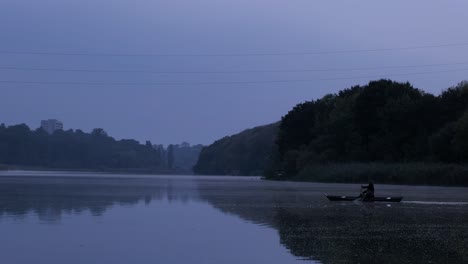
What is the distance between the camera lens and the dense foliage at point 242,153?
528ft

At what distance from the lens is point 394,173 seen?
245 ft

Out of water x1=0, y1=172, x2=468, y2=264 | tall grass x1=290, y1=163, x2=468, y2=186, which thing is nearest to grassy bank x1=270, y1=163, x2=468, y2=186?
tall grass x1=290, y1=163, x2=468, y2=186

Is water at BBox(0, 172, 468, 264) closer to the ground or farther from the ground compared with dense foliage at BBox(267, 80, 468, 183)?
closer to the ground

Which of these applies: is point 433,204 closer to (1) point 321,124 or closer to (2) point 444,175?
(2) point 444,175

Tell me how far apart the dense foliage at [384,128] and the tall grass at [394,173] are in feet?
9.88

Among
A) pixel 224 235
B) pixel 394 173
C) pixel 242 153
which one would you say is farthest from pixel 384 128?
pixel 242 153

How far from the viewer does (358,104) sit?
294 feet

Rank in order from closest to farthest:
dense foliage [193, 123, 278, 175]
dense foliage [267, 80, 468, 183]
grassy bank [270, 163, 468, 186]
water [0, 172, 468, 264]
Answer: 1. water [0, 172, 468, 264]
2. grassy bank [270, 163, 468, 186]
3. dense foliage [267, 80, 468, 183]
4. dense foliage [193, 123, 278, 175]

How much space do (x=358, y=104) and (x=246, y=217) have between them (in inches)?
2597

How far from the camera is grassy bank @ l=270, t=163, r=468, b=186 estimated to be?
6788 cm

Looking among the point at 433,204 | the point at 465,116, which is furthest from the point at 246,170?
the point at 433,204

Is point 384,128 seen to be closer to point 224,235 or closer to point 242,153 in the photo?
point 224,235

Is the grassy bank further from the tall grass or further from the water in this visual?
the water

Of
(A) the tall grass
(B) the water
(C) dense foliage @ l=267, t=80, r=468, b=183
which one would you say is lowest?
(B) the water
